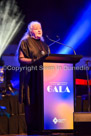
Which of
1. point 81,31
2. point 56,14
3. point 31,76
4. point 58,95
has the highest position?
point 56,14

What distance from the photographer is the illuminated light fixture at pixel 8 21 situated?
6.26m

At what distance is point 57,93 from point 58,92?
0.01 metres

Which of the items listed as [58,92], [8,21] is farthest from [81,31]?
[58,92]

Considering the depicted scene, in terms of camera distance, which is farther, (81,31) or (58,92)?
(81,31)

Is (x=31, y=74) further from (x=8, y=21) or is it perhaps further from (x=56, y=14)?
(x=8, y=21)

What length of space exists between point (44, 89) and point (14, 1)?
4.46 metres

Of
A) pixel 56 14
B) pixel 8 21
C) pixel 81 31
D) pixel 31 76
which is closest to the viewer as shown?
pixel 31 76

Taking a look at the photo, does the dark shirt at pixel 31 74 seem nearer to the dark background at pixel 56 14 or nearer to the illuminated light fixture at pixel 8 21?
the dark background at pixel 56 14

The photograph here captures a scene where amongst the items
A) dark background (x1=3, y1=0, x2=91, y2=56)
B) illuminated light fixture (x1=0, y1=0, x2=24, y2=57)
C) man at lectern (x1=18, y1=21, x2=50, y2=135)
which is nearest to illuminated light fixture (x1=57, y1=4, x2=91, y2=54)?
dark background (x1=3, y1=0, x2=91, y2=56)

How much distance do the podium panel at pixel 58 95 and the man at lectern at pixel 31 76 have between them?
0.07m

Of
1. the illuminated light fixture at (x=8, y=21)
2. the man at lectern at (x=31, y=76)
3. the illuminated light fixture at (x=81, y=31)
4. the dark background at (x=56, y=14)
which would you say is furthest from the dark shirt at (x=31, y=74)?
the illuminated light fixture at (x=8, y=21)

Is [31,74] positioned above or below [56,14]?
below

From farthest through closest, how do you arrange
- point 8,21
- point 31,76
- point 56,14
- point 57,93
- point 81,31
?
point 8,21 < point 56,14 < point 81,31 < point 31,76 < point 57,93

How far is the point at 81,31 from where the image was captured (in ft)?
19.7
